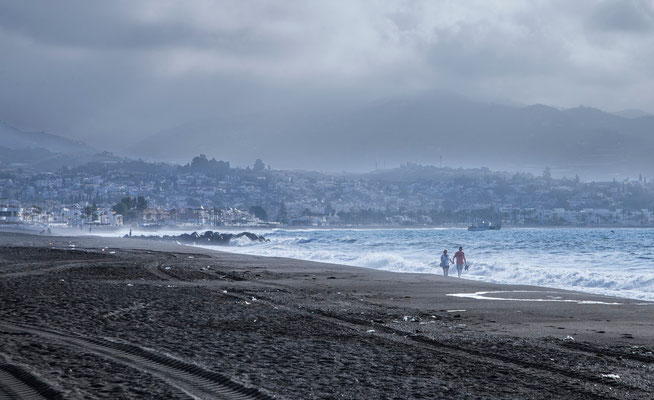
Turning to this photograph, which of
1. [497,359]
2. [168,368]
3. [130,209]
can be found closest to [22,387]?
[168,368]

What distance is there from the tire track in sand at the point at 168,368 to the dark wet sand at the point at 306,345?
0.02 metres

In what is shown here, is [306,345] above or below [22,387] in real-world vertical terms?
below

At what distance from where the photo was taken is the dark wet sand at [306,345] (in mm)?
7113

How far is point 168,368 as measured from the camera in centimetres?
759

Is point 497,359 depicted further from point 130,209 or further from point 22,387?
point 130,209

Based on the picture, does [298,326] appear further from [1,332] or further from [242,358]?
[1,332]

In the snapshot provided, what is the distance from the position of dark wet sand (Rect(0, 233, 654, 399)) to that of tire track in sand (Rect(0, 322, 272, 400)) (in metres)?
0.02

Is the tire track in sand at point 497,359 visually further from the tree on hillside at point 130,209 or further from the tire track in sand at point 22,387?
the tree on hillside at point 130,209

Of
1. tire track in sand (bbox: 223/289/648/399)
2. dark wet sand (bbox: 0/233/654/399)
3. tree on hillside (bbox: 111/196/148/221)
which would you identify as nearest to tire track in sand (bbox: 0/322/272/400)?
dark wet sand (bbox: 0/233/654/399)

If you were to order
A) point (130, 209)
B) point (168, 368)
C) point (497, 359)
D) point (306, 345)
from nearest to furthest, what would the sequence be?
point (168, 368) < point (497, 359) < point (306, 345) < point (130, 209)

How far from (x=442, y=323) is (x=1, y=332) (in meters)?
6.87

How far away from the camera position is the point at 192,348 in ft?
29.6

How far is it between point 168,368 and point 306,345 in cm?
255

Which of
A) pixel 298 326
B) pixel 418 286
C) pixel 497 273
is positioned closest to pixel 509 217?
pixel 497 273
